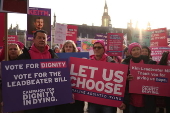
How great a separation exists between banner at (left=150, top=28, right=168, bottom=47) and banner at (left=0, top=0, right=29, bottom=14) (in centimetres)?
594

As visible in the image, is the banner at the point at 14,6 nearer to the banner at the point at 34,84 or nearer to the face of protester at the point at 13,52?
the banner at the point at 34,84

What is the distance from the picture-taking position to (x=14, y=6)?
2762 millimetres

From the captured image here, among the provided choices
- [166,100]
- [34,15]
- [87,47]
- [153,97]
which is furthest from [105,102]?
[87,47]

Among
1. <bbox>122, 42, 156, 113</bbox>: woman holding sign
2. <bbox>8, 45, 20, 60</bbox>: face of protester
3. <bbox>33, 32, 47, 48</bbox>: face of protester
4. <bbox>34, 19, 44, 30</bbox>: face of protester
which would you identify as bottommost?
<bbox>122, 42, 156, 113</bbox>: woman holding sign

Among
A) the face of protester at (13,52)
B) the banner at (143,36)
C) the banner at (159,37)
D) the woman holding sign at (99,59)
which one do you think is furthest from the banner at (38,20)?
the banner at (159,37)

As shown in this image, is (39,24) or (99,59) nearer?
(99,59)

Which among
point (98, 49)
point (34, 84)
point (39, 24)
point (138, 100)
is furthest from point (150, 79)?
point (39, 24)

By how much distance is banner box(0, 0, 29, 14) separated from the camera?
2.66 metres

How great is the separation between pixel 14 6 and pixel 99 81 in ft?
5.70

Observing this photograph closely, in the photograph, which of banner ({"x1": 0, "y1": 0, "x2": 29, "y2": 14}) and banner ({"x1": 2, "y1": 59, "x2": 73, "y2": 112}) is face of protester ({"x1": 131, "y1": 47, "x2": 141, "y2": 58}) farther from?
banner ({"x1": 0, "y1": 0, "x2": 29, "y2": 14})

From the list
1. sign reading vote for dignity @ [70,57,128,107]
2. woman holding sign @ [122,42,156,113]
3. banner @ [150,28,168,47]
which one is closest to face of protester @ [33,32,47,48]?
sign reading vote for dignity @ [70,57,128,107]

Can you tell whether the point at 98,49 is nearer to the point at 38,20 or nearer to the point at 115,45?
the point at 38,20

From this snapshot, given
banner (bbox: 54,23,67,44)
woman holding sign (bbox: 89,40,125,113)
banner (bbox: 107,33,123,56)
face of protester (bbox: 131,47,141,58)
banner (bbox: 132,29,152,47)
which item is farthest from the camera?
banner (bbox: 107,33,123,56)

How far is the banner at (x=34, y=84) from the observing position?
2635 millimetres
